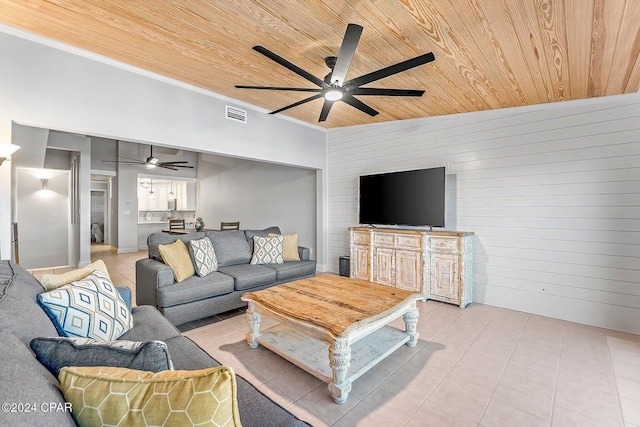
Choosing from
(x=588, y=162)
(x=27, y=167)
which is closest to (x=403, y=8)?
(x=588, y=162)

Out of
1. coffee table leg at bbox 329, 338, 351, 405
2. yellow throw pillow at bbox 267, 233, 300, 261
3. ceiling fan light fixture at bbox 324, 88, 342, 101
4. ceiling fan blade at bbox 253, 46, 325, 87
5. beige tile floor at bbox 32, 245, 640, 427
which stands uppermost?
ceiling fan blade at bbox 253, 46, 325, 87

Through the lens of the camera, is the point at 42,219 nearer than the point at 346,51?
No

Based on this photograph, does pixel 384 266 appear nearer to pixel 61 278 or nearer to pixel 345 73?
pixel 345 73

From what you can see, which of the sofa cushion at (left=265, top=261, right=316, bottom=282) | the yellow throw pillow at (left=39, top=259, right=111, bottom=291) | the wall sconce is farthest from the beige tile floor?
the wall sconce

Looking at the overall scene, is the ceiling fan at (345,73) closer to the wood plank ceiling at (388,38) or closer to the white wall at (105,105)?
the wood plank ceiling at (388,38)

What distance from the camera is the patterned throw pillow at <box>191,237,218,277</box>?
11.5 ft

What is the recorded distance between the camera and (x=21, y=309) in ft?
4.09

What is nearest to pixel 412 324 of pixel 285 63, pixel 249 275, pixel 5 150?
pixel 249 275

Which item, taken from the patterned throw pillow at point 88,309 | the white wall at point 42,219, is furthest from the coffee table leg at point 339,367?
the white wall at point 42,219

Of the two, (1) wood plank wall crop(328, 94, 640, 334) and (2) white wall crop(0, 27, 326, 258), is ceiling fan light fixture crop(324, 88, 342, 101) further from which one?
(1) wood plank wall crop(328, 94, 640, 334)

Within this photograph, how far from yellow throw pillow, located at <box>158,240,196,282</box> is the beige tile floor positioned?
0.64m

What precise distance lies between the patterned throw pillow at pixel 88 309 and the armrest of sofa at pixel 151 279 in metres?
1.12

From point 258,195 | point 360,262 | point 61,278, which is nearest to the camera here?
point 61,278

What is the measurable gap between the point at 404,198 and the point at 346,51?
9.09ft
